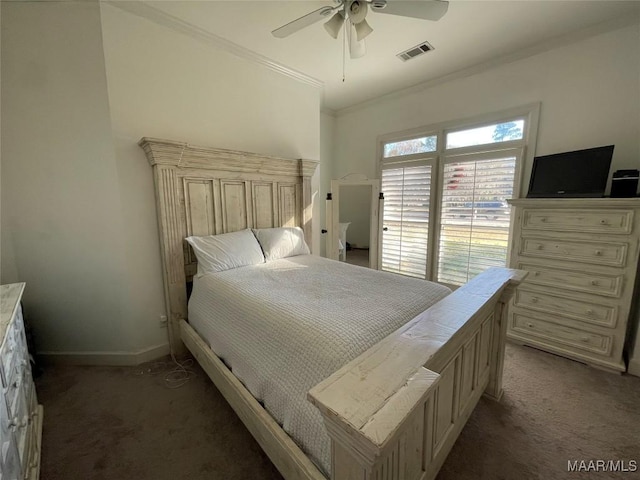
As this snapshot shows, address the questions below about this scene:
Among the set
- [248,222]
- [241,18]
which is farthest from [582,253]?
[241,18]

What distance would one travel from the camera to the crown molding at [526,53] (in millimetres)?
2172

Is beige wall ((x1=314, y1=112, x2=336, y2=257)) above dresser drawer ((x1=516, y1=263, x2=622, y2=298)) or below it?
above

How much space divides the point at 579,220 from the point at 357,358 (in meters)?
2.38

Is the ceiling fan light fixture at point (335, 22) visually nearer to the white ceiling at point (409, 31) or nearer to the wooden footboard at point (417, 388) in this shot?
the white ceiling at point (409, 31)

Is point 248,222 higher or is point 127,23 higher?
point 127,23

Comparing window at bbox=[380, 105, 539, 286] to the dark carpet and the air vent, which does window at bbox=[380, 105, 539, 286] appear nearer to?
the air vent

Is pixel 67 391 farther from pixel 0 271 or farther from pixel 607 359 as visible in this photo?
pixel 607 359

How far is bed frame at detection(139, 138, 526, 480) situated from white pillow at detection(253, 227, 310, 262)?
216mm

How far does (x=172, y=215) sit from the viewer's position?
225cm

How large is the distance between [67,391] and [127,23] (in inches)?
110

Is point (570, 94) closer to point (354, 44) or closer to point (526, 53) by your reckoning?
point (526, 53)

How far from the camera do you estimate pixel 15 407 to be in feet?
3.71

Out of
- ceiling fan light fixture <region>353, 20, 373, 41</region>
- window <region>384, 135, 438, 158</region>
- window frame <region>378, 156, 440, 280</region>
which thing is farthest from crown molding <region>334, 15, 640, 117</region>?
ceiling fan light fixture <region>353, 20, 373, 41</region>

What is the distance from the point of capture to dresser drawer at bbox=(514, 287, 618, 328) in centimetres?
207
